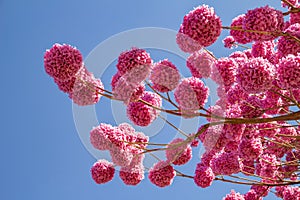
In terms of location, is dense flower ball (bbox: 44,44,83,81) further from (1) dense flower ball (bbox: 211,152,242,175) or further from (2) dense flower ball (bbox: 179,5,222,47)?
(1) dense flower ball (bbox: 211,152,242,175)

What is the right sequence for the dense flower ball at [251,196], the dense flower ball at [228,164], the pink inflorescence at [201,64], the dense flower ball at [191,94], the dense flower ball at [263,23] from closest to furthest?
the dense flower ball at [263,23] → the dense flower ball at [191,94] → the pink inflorescence at [201,64] → the dense flower ball at [228,164] → the dense flower ball at [251,196]

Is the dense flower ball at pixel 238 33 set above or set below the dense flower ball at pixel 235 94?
above

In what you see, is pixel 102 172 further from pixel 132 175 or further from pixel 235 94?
pixel 235 94

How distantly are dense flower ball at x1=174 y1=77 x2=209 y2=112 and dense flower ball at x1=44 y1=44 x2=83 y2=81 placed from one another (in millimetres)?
833

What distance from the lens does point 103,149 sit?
10.2 ft

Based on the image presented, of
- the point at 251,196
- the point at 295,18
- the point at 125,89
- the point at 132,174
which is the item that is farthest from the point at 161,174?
the point at 251,196

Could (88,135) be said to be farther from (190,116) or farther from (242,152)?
(242,152)

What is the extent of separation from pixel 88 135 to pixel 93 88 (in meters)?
0.81

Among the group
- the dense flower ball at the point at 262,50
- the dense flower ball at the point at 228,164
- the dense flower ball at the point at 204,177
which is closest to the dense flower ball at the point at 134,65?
the dense flower ball at the point at 262,50

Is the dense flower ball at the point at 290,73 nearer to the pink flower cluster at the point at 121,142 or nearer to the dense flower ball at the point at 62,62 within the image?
the pink flower cluster at the point at 121,142

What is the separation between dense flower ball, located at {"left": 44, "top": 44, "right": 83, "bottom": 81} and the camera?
2.47 meters

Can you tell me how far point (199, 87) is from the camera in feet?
8.86

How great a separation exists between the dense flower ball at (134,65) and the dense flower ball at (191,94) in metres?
0.35

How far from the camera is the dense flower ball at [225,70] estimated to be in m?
2.92
